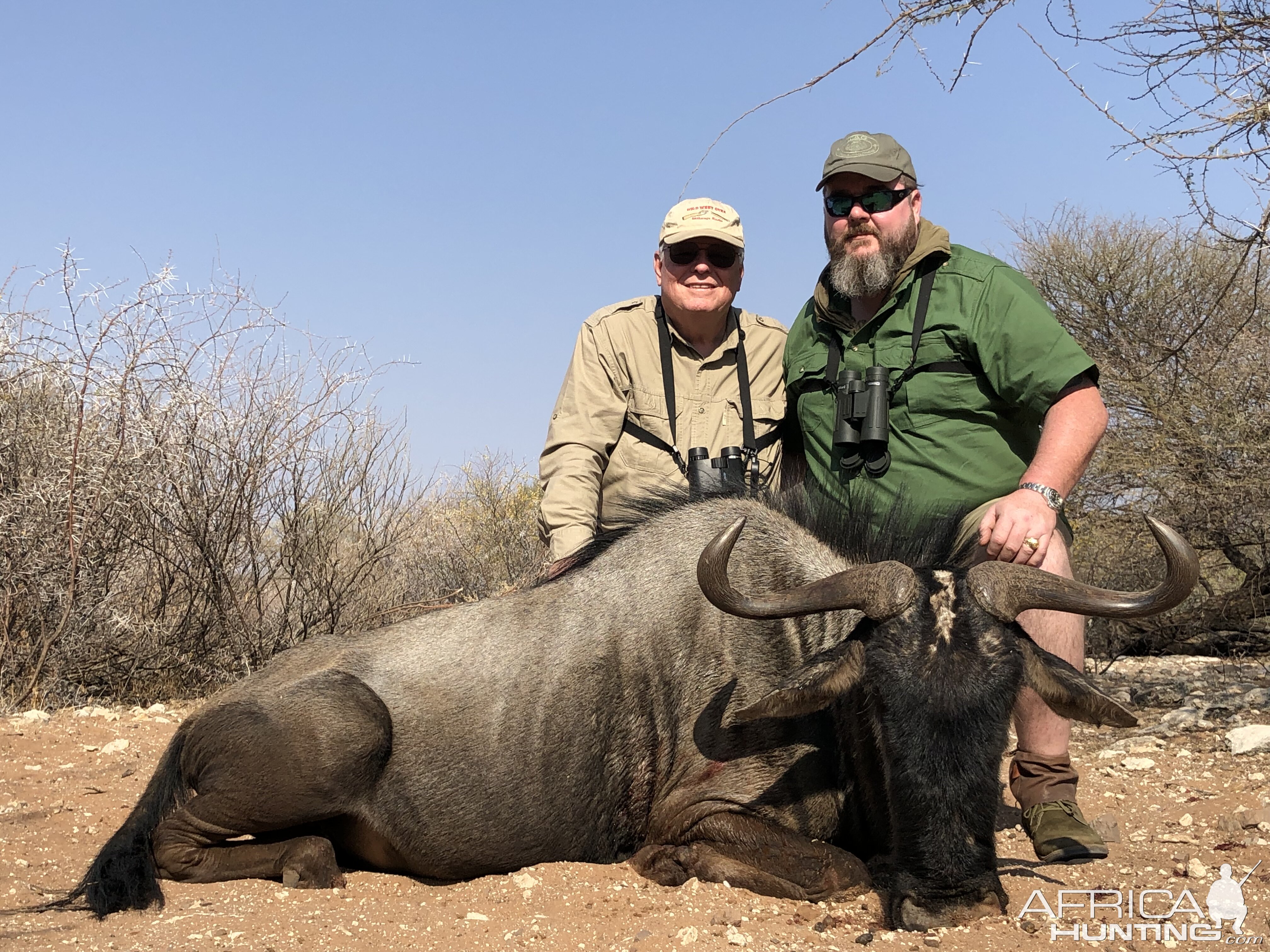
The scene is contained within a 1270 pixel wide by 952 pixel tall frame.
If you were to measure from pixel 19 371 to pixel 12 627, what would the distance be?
1922mm

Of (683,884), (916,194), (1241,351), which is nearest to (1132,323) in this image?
(1241,351)

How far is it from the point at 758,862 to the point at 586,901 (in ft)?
2.08

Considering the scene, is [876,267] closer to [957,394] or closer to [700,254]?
[957,394]

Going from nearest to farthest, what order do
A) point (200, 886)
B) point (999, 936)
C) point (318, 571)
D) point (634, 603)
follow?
point (999, 936)
point (200, 886)
point (634, 603)
point (318, 571)

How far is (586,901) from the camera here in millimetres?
3877

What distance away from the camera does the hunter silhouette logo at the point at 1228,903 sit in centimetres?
342

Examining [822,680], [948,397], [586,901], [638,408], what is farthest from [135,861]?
[948,397]

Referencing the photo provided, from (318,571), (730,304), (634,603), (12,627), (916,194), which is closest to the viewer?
(634,603)

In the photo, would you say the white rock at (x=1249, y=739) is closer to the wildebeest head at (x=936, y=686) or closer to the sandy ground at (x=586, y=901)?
the sandy ground at (x=586, y=901)

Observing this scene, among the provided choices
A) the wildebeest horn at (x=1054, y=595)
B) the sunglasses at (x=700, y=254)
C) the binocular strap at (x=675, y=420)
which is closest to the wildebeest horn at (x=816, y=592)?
the wildebeest horn at (x=1054, y=595)

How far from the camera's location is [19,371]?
8.27 meters

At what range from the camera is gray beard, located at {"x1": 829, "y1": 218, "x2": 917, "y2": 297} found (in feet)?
17.5

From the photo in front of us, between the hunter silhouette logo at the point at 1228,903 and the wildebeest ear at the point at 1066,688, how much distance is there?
0.61m

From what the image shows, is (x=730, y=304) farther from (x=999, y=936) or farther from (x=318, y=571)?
(x=318, y=571)
